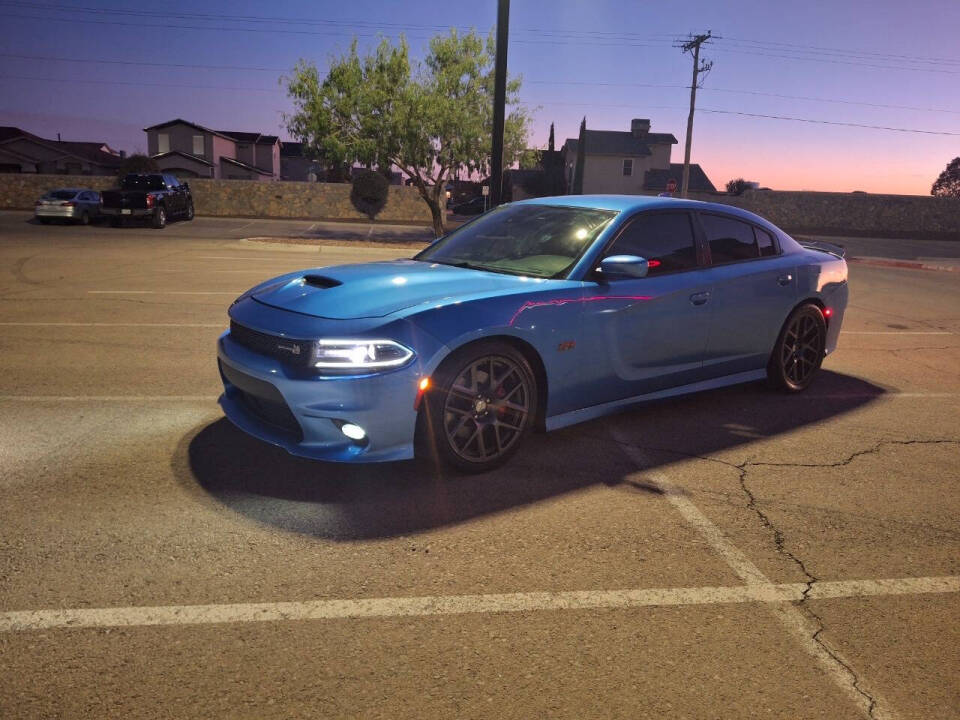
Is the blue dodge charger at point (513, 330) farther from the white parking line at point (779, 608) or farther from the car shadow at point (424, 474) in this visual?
the white parking line at point (779, 608)

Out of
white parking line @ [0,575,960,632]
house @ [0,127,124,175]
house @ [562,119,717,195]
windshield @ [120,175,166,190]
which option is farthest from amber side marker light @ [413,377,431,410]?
house @ [0,127,124,175]

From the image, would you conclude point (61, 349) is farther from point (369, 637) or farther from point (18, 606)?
point (369, 637)

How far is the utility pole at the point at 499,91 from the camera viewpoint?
526 inches

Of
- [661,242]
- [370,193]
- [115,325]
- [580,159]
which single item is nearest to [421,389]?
[661,242]

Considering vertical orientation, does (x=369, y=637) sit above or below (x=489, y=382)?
below

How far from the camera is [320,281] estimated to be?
4699 mm

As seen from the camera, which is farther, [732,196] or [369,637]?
[732,196]

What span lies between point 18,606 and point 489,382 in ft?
8.09

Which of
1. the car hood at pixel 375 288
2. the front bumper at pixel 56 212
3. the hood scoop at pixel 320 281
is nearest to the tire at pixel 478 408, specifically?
the car hood at pixel 375 288

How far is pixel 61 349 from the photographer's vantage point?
24.3 feet

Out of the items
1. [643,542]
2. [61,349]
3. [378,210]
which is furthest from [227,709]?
[378,210]

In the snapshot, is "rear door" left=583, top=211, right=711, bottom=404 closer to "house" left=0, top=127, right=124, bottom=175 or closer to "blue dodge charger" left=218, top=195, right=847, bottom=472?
"blue dodge charger" left=218, top=195, right=847, bottom=472

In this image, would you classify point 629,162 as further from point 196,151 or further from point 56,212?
point 56,212

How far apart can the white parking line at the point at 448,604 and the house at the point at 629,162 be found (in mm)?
67042
